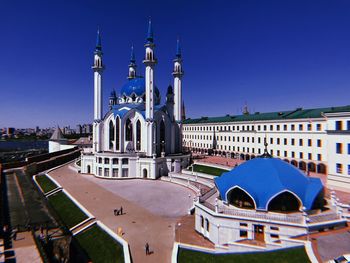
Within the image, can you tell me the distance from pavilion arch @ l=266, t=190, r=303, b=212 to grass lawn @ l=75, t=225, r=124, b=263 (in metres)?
11.0

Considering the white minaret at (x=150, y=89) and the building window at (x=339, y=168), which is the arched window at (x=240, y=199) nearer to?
the building window at (x=339, y=168)

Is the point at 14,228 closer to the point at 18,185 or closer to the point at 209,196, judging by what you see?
the point at 209,196

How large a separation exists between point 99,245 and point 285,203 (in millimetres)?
13978

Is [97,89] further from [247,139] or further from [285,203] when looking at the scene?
[285,203]

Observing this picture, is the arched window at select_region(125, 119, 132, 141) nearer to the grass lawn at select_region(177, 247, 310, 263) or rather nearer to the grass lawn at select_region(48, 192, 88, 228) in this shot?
the grass lawn at select_region(48, 192, 88, 228)

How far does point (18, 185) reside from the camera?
3444cm

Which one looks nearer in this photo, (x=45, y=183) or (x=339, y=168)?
(x=339, y=168)

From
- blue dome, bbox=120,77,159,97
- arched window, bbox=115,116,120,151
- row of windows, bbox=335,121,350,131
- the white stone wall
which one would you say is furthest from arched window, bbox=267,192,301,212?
blue dome, bbox=120,77,159,97

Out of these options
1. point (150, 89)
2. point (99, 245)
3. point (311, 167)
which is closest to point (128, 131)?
point (150, 89)

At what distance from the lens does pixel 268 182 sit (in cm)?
1566

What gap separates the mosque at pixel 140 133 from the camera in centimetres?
3766

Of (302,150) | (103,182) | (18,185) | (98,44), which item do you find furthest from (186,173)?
(98,44)

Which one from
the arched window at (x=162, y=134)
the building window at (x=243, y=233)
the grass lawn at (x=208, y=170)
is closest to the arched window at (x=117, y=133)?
the arched window at (x=162, y=134)

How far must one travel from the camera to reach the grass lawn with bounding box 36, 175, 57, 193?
31403 millimetres
